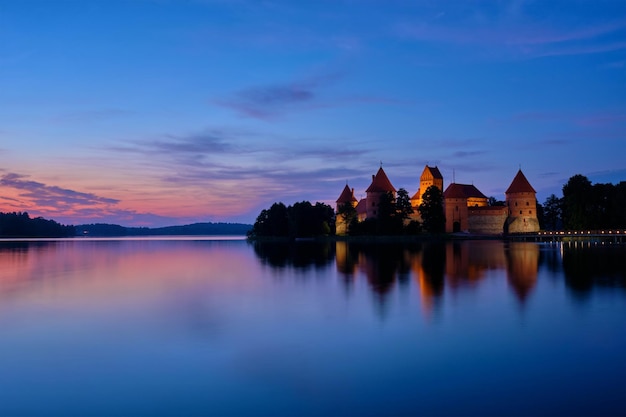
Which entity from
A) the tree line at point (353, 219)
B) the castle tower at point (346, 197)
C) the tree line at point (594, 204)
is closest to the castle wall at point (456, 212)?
the tree line at point (353, 219)

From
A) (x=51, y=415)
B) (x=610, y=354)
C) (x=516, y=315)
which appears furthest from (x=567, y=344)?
(x=51, y=415)

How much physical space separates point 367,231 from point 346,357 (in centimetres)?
6049

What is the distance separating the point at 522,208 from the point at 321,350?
72.4m

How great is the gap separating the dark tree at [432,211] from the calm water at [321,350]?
151 ft

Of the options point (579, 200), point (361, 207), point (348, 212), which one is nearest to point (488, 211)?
point (579, 200)

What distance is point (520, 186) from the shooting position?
252ft

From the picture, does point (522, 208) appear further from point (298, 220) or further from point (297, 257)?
point (297, 257)

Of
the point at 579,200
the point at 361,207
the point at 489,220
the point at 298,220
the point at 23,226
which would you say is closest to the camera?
the point at 579,200

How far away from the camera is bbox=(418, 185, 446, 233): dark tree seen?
2566 inches

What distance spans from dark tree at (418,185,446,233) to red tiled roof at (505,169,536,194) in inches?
670

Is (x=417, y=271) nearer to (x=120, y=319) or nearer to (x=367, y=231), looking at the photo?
(x=120, y=319)

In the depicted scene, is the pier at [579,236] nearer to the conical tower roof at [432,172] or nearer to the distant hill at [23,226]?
→ the conical tower roof at [432,172]

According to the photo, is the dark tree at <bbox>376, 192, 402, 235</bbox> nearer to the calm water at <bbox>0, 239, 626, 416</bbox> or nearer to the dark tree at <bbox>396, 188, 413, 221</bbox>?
the dark tree at <bbox>396, 188, 413, 221</bbox>

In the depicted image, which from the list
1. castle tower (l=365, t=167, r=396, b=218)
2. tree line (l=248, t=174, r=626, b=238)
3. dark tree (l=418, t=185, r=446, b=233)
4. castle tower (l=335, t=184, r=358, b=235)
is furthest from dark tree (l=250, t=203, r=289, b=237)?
dark tree (l=418, t=185, r=446, b=233)
